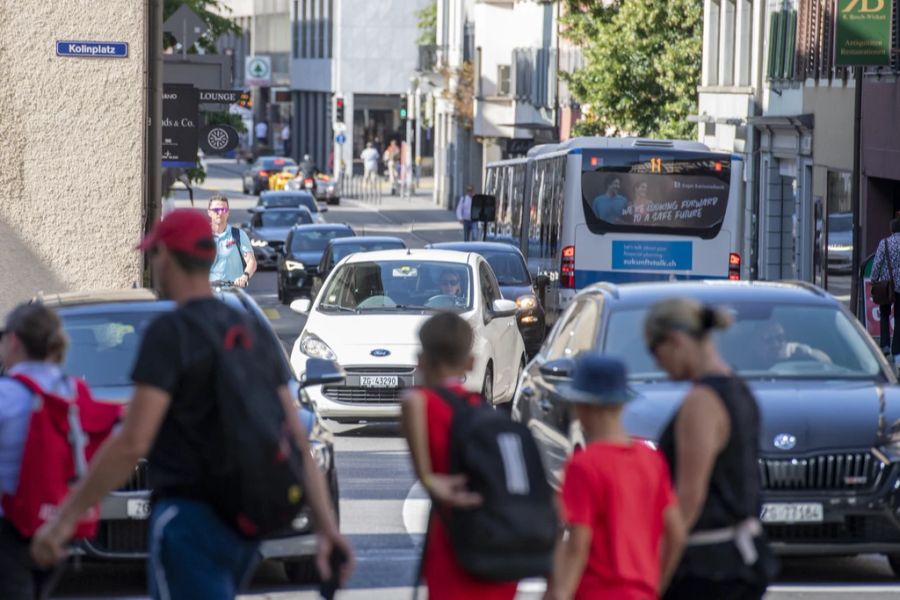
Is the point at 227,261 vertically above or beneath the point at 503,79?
beneath

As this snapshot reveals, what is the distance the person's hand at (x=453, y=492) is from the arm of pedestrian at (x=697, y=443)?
708mm

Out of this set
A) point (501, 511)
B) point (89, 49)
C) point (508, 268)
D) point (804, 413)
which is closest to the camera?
point (501, 511)

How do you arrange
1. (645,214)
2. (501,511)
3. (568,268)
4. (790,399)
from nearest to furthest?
1. (501,511)
2. (790,399)
3. (645,214)
4. (568,268)

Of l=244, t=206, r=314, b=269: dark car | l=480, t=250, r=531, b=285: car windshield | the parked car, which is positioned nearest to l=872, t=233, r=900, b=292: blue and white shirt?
l=480, t=250, r=531, b=285: car windshield

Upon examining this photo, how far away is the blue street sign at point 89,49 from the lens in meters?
19.0

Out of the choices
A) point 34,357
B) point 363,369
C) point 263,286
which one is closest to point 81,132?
point 363,369

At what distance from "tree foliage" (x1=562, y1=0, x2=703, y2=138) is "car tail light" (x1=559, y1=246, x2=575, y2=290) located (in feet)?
57.9

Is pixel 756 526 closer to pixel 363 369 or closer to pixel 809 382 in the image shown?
pixel 809 382

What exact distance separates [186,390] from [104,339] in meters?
5.17

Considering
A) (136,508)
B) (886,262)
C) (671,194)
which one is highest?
(671,194)

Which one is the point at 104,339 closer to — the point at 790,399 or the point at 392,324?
the point at 790,399

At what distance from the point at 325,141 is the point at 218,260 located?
310 ft

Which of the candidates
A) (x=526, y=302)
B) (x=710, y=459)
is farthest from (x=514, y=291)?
(x=710, y=459)

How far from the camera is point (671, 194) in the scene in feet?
83.0
